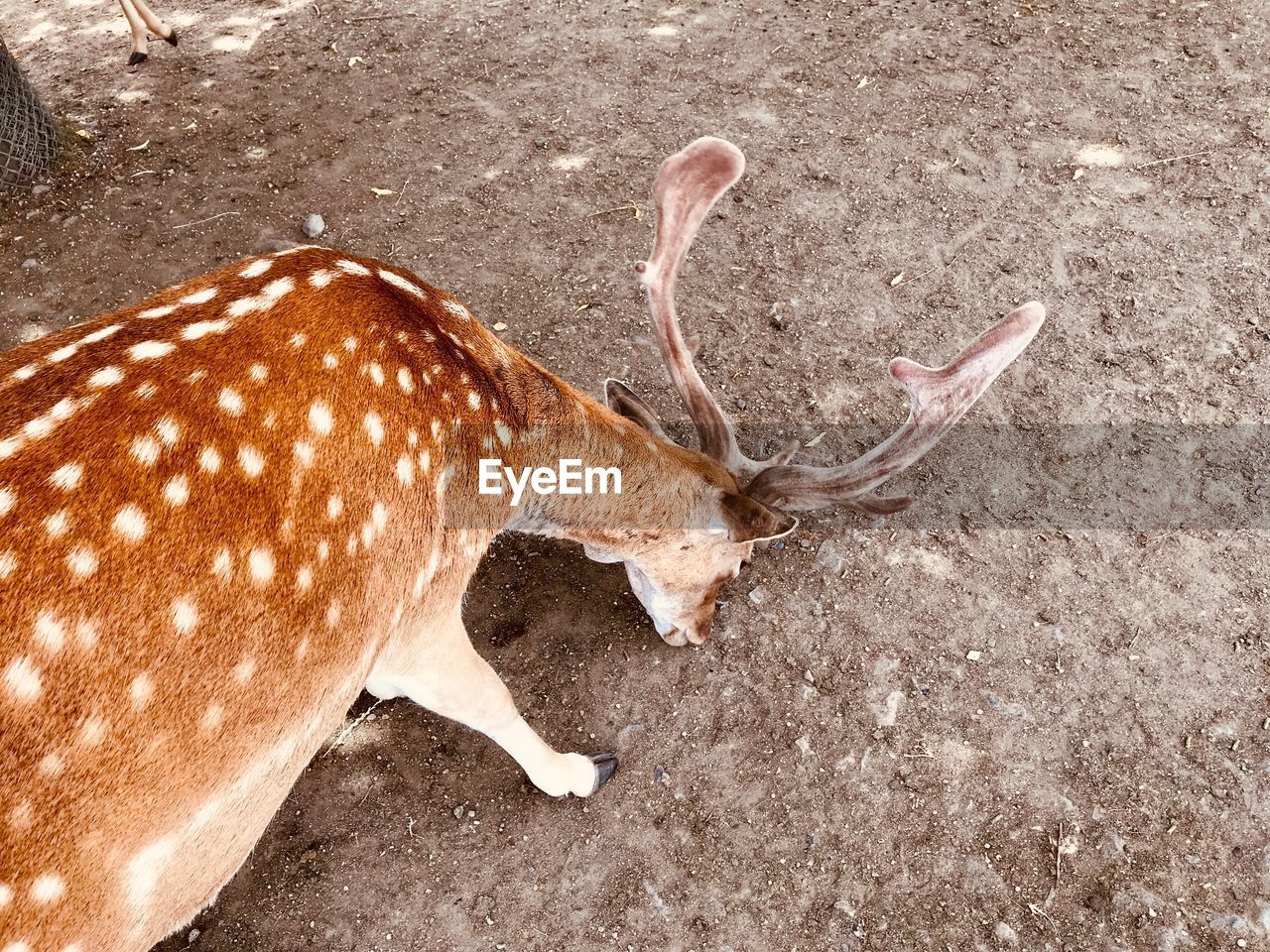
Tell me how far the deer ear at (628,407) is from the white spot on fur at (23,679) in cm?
140

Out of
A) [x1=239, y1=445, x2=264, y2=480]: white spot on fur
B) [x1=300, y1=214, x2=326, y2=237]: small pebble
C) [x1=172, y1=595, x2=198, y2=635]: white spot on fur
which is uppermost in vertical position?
[x1=239, y1=445, x2=264, y2=480]: white spot on fur

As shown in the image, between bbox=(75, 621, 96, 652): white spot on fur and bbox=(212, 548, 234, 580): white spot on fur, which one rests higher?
bbox=(75, 621, 96, 652): white spot on fur

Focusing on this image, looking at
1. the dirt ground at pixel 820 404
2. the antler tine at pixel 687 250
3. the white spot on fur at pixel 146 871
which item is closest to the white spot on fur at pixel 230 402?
the white spot on fur at pixel 146 871

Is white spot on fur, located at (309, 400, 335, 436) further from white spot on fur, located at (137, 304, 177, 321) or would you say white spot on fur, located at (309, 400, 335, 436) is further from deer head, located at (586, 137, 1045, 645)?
deer head, located at (586, 137, 1045, 645)

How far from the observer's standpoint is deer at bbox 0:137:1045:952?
128 cm

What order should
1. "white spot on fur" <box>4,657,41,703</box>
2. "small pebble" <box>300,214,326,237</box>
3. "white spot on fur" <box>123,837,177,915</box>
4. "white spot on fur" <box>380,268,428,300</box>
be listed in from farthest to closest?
"small pebble" <box>300,214,326,237</box>
"white spot on fur" <box>380,268,428,300</box>
"white spot on fur" <box>123,837,177,915</box>
"white spot on fur" <box>4,657,41,703</box>

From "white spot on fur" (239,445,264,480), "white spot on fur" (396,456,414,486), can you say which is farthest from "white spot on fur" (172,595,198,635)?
"white spot on fur" (396,456,414,486)

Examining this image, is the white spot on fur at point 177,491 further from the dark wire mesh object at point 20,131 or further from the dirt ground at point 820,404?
the dark wire mesh object at point 20,131

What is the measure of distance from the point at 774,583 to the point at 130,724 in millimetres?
1797

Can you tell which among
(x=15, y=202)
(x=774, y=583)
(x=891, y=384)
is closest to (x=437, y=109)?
(x=15, y=202)

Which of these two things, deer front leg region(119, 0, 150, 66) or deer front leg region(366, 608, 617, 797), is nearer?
deer front leg region(366, 608, 617, 797)

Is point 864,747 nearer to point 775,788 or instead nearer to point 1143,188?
point 775,788

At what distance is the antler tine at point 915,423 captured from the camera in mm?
1840

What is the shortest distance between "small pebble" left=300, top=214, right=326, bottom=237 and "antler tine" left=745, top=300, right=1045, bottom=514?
234 centimetres
